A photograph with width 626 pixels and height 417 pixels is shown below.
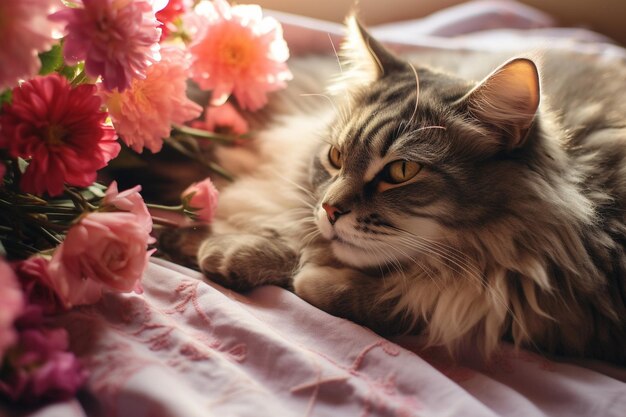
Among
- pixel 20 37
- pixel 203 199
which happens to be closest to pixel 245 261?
pixel 203 199

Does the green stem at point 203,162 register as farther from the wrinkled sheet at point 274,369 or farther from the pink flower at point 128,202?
the pink flower at point 128,202

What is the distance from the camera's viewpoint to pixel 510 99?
104 cm

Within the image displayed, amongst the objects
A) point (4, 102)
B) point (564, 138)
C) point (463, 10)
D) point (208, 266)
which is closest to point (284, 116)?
point (208, 266)

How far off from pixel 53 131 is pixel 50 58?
0.15 m

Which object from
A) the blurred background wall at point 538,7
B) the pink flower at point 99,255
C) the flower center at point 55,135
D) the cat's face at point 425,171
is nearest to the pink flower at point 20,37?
the flower center at point 55,135

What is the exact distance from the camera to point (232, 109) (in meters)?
1.61

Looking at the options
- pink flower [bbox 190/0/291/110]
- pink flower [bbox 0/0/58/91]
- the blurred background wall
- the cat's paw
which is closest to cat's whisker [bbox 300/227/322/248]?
the cat's paw

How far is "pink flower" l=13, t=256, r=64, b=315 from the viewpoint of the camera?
2.84ft

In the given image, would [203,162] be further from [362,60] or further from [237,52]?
[362,60]

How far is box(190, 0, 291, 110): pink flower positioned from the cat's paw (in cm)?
38

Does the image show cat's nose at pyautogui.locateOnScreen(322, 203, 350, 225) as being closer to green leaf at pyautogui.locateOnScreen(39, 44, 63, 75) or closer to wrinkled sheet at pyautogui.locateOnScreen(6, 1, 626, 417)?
wrinkled sheet at pyautogui.locateOnScreen(6, 1, 626, 417)

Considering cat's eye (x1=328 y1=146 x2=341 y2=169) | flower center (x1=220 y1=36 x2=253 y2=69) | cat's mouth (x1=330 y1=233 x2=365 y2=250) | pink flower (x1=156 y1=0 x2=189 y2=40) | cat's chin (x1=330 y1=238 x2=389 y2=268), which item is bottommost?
cat's chin (x1=330 y1=238 x2=389 y2=268)

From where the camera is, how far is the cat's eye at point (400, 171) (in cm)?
110

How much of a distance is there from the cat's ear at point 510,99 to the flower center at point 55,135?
729 millimetres
